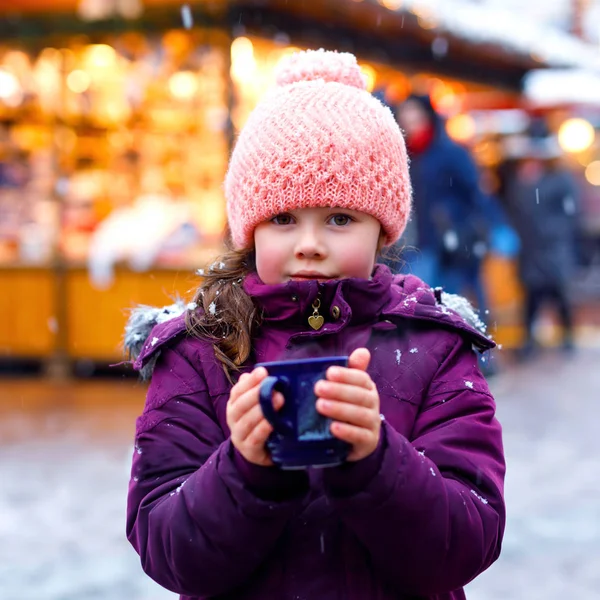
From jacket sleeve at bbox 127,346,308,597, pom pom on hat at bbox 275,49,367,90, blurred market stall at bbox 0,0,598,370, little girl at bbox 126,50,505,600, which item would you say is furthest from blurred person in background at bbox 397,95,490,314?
jacket sleeve at bbox 127,346,308,597

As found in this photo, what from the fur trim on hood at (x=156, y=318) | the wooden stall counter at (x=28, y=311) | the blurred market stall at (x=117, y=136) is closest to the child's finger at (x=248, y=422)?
the fur trim on hood at (x=156, y=318)

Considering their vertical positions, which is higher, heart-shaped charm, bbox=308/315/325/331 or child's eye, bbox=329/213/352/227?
child's eye, bbox=329/213/352/227

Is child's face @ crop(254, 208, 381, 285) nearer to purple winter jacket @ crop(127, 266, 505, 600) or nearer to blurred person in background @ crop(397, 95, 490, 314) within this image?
purple winter jacket @ crop(127, 266, 505, 600)

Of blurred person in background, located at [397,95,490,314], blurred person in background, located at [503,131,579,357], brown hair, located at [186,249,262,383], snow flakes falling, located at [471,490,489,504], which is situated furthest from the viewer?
blurred person in background, located at [503,131,579,357]

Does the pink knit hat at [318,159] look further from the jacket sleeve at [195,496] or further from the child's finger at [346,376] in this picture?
the child's finger at [346,376]

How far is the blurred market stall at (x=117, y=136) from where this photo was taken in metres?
8.68

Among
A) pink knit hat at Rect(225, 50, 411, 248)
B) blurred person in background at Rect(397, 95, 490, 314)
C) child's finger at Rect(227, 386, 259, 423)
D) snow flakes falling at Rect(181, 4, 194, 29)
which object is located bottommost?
blurred person in background at Rect(397, 95, 490, 314)

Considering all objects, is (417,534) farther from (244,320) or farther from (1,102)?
(1,102)

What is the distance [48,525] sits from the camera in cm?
477

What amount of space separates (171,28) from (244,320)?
7.56m

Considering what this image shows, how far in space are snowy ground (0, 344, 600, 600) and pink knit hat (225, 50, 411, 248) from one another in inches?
100

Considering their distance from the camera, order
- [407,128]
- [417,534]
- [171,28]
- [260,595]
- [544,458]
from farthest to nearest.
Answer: [171,28], [407,128], [544,458], [260,595], [417,534]

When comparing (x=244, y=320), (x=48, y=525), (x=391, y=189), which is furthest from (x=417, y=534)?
(x=48, y=525)

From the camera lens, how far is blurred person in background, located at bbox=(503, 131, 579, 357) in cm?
1066
